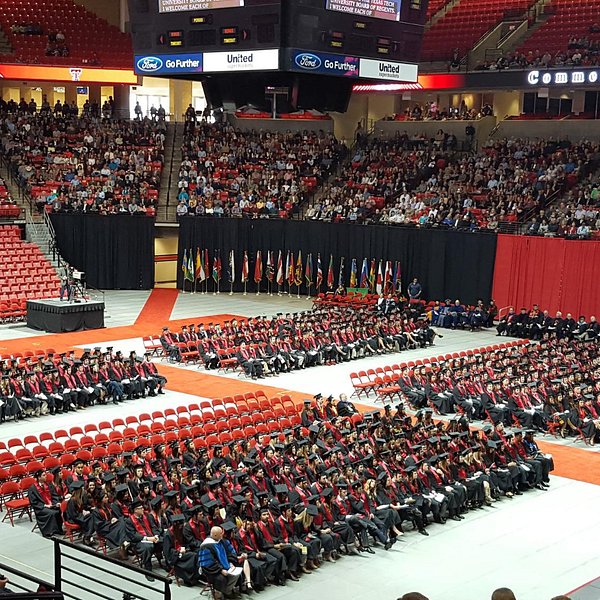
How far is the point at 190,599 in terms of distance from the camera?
13.8 meters

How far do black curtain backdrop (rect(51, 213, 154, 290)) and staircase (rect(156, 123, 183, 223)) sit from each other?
1.63m

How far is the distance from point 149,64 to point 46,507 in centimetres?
1031

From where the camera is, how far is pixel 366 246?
40750mm

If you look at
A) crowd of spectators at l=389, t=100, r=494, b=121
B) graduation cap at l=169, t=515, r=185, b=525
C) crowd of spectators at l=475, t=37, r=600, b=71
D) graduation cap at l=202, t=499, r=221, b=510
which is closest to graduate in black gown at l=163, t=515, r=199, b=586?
graduation cap at l=169, t=515, r=185, b=525

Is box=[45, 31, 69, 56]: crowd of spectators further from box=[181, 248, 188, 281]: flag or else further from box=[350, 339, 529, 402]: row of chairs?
box=[350, 339, 529, 402]: row of chairs

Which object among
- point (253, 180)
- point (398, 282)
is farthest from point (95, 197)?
point (398, 282)

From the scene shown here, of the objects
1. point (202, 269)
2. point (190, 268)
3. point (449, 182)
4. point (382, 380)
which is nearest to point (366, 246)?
point (449, 182)

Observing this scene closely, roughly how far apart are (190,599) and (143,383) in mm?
11713

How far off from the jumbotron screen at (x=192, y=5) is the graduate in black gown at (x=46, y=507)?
10.3 m

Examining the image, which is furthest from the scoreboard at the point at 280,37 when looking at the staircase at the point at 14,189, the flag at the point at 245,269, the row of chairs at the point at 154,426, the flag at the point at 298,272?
the staircase at the point at 14,189

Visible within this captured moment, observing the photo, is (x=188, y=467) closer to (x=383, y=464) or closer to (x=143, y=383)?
(x=383, y=464)

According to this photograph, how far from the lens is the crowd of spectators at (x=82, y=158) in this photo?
4225 cm

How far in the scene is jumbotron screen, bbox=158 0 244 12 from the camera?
20.4m

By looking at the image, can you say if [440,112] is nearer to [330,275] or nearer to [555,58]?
[555,58]
